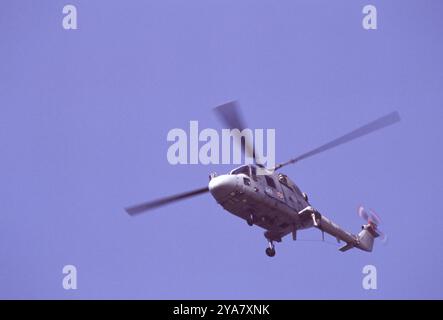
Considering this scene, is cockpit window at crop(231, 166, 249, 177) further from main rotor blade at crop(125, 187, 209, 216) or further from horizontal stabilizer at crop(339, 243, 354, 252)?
horizontal stabilizer at crop(339, 243, 354, 252)

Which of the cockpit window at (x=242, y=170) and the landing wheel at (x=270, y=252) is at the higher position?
the cockpit window at (x=242, y=170)

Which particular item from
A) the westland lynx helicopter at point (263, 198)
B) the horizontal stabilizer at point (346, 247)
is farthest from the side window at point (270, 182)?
the horizontal stabilizer at point (346, 247)

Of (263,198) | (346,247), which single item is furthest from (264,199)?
(346,247)

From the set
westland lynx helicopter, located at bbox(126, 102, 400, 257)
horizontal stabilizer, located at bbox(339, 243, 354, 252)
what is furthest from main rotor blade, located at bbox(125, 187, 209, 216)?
horizontal stabilizer, located at bbox(339, 243, 354, 252)

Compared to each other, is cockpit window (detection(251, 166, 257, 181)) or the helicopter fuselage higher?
cockpit window (detection(251, 166, 257, 181))

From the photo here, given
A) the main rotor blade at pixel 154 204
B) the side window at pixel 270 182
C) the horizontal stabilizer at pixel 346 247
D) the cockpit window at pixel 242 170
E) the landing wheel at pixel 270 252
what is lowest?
the landing wheel at pixel 270 252

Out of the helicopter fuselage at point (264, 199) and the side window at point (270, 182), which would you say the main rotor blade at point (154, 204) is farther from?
the side window at point (270, 182)

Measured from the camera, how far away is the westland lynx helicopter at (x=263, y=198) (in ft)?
77.4

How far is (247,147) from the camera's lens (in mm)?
24375

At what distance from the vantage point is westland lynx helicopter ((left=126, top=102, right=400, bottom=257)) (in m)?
23.6

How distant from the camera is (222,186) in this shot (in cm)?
2350

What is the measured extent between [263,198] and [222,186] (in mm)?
1536
